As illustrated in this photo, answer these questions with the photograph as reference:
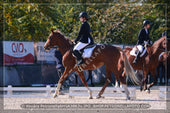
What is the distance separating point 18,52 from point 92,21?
675cm

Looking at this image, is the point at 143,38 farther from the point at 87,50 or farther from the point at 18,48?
the point at 18,48

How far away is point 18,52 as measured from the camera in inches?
637

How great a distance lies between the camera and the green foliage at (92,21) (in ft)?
59.9

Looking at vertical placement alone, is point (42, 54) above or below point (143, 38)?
below

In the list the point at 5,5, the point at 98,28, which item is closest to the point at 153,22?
the point at 98,28

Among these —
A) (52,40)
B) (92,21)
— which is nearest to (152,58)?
(52,40)

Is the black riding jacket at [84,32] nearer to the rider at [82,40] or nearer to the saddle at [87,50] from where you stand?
the rider at [82,40]

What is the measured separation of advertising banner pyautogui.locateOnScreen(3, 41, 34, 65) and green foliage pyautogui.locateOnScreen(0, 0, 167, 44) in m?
2.31

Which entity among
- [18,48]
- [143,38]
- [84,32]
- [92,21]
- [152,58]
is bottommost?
[152,58]

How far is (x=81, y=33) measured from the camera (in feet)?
32.9

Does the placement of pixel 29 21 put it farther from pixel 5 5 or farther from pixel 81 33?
pixel 81 33

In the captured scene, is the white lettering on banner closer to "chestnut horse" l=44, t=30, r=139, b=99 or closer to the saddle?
"chestnut horse" l=44, t=30, r=139, b=99

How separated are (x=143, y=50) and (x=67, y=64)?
167 inches

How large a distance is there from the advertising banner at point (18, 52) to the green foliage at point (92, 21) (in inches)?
90.9
